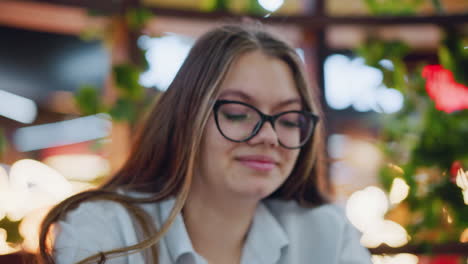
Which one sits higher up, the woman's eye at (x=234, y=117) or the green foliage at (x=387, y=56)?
the green foliage at (x=387, y=56)

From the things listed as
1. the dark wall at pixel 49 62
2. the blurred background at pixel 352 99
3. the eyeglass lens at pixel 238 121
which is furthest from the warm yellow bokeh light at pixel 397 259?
the dark wall at pixel 49 62

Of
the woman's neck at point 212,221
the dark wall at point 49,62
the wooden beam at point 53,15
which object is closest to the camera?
the woman's neck at point 212,221

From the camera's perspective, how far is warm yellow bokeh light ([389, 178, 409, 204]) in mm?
1639

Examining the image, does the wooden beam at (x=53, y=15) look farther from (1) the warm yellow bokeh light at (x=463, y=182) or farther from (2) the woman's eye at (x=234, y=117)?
(1) the warm yellow bokeh light at (x=463, y=182)

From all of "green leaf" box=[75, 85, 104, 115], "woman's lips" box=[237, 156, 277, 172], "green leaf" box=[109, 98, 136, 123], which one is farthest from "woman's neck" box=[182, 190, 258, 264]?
"green leaf" box=[75, 85, 104, 115]

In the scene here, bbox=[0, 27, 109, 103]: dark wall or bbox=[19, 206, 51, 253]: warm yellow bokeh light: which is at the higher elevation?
bbox=[0, 27, 109, 103]: dark wall

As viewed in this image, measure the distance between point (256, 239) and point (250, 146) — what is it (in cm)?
36

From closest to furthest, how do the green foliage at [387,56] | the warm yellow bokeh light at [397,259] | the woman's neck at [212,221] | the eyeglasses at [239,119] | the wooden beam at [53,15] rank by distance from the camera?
the eyeglasses at [239,119]
the woman's neck at [212,221]
the wooden beam at [53,15]
the warm yellow bokeh light at [397,259]
the green foliage at [387,56]

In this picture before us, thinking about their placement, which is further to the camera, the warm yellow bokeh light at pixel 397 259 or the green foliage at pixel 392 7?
the green foliage at pixel 392 7

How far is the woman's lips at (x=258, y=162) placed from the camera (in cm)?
118

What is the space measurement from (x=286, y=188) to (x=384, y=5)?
73cm

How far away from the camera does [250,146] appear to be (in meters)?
1.17

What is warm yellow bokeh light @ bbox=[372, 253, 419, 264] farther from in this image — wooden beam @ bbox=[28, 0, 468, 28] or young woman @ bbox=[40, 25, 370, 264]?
wooden beam @ bbox=[28, 0, 468, 28]

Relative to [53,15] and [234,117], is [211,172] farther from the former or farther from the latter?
[53,15]
